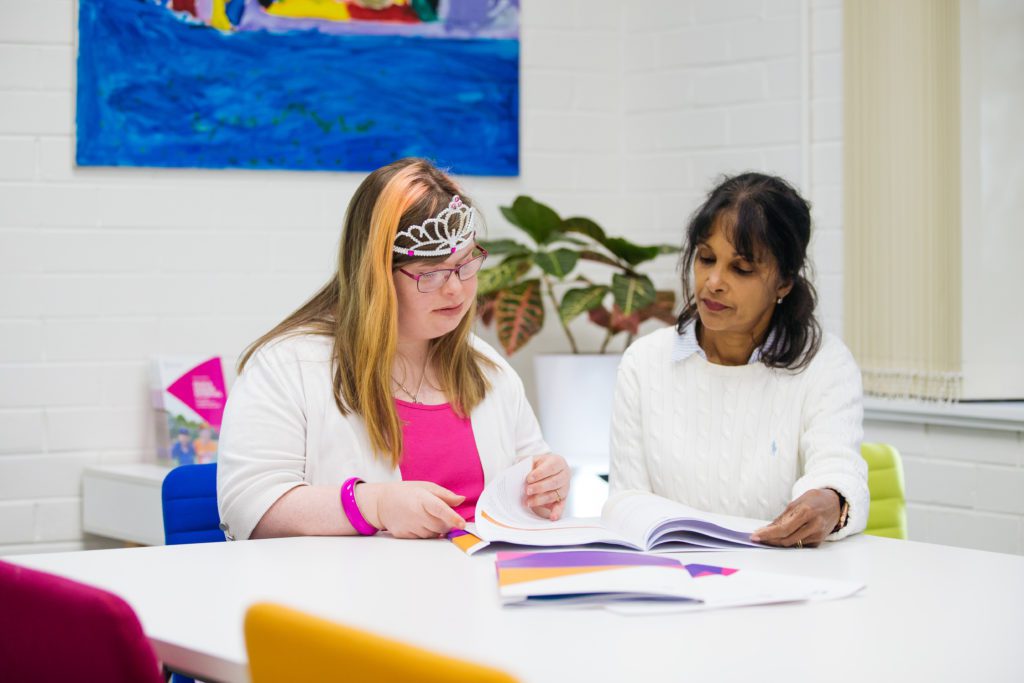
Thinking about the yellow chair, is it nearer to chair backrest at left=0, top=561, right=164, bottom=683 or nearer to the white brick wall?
chair backrest at left=0, top=561, right=164, bottom=683

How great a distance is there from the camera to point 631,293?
3211 mm

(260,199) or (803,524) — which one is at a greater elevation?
(260,199)

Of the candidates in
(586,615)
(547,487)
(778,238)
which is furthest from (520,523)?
(778,238)

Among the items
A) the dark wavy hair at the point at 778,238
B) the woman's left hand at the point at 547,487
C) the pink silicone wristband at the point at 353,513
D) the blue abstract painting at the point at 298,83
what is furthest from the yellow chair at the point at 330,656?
the blue abstract painting at the point at 298,83

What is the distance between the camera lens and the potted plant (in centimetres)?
323

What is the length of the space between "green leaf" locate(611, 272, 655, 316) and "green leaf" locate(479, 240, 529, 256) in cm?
29

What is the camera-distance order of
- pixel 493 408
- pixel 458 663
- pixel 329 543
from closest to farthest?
pixel 458 663, pixel 329 543, pixel 493 408

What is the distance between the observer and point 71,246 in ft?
10.5

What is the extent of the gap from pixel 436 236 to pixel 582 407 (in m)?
1.44

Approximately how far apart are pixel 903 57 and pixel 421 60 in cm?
143

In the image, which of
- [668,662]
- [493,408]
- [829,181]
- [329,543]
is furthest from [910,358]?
[668,662]

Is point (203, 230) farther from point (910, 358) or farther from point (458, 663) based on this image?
point (458, 663)

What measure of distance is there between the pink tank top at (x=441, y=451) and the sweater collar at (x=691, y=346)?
1.54 ft

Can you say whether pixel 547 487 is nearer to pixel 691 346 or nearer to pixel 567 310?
pixel 691 346
